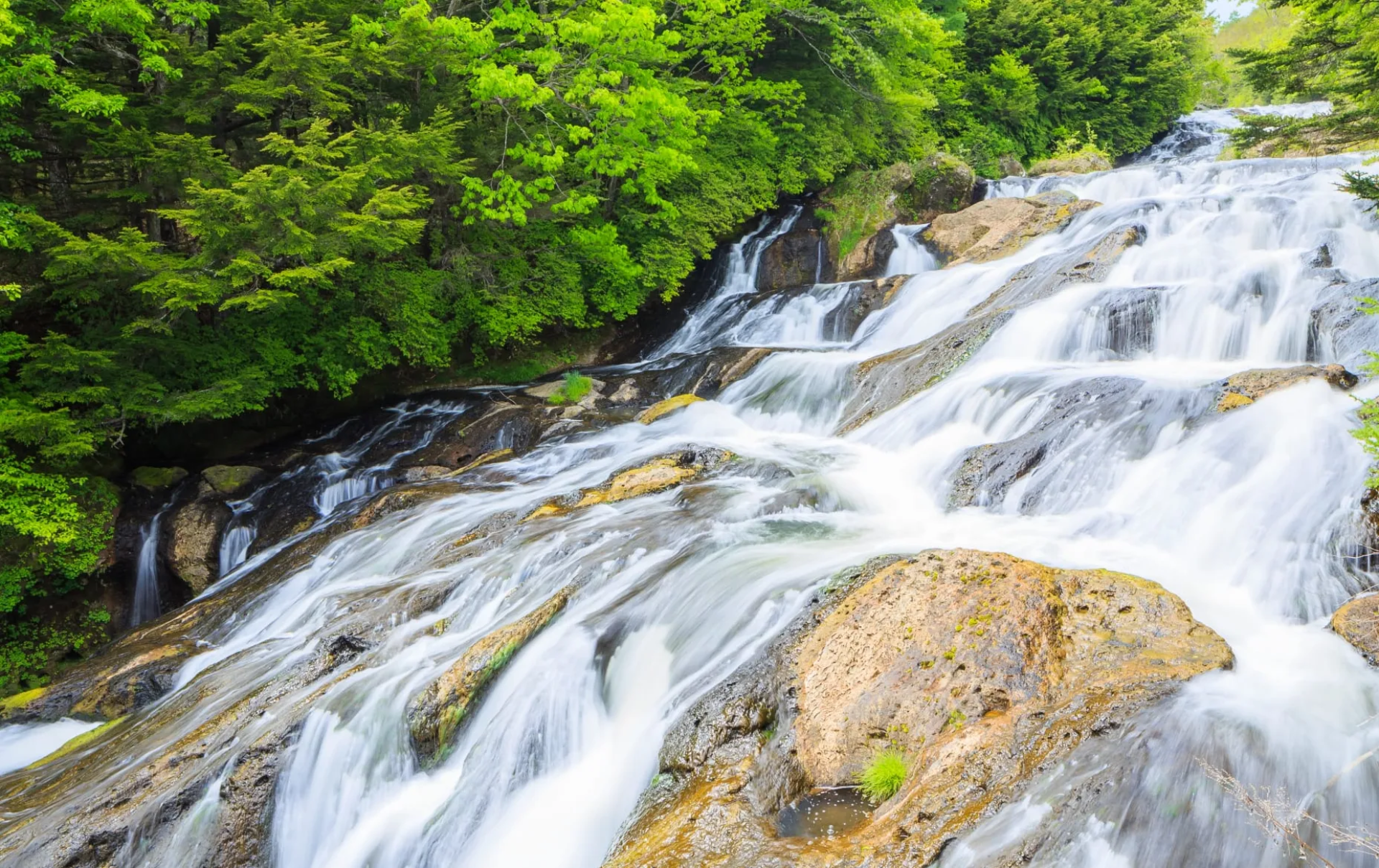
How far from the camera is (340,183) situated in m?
8.23

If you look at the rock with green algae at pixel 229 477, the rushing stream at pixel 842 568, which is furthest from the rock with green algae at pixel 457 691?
the rock with green algae at pixel 229 477

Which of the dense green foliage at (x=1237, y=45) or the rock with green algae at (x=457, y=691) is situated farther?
the dense green foliage at (x=1237, y=45)

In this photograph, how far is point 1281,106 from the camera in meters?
29.3

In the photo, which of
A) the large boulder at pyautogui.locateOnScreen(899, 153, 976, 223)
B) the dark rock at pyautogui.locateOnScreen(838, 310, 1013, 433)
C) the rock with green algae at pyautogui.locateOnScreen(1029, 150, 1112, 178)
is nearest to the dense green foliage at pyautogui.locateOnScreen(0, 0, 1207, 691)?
the large boulder at pyautogui.locateOnScreen(899, 153, 976, 223)

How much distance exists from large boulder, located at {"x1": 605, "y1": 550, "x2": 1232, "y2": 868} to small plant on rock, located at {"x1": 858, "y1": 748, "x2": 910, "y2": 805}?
0.04 m

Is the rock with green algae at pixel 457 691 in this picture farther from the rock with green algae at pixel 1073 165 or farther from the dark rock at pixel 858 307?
the rock with green algae at pixel 1073 165

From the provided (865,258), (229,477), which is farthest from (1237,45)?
(229,477)

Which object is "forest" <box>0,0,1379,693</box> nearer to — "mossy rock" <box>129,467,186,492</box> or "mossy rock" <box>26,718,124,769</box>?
"mossy rock" <box>129,467,186,492</box>

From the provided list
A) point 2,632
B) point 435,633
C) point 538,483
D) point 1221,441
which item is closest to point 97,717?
point 435,633

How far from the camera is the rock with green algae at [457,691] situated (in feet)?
15.0

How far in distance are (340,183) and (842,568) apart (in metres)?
6.94

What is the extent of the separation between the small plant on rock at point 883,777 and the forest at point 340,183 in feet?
20.5

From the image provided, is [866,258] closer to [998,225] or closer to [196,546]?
[998,225]

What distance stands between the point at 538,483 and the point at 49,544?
5.81m
